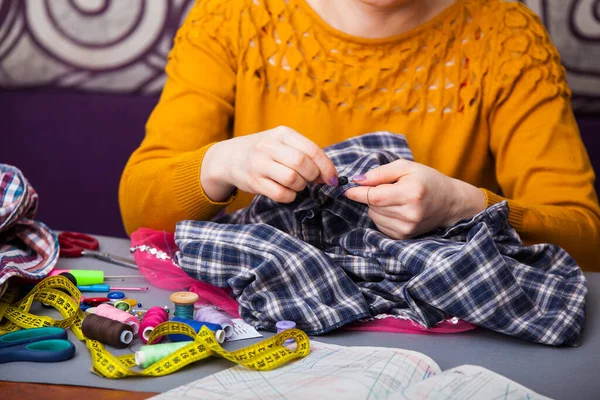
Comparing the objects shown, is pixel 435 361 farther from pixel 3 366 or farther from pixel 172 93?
pixel 172 93

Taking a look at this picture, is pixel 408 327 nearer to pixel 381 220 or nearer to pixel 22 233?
pixel 381 220

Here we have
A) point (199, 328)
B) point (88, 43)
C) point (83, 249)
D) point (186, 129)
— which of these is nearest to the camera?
point (199, 328)

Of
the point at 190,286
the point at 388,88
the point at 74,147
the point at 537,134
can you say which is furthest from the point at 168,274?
the point at 74,147

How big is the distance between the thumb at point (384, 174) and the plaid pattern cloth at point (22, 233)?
0.43 metres

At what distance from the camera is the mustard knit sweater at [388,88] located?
122 centimetres

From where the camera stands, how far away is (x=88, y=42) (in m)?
1.79

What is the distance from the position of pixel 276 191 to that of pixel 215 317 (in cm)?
19

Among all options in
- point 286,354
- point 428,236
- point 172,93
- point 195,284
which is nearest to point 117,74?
point 172,93

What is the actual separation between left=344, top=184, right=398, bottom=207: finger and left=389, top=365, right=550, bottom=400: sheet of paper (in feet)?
0.81

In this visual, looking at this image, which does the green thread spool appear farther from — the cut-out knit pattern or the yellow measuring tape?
the cut-out knit pattern

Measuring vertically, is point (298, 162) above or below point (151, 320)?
above

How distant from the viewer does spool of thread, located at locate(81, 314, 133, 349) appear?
28.2 inches

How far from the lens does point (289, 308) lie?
0.77 m

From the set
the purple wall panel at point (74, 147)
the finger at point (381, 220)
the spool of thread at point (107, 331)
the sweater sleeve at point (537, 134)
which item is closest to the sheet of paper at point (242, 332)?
the spool of thread at point (107, 331)
